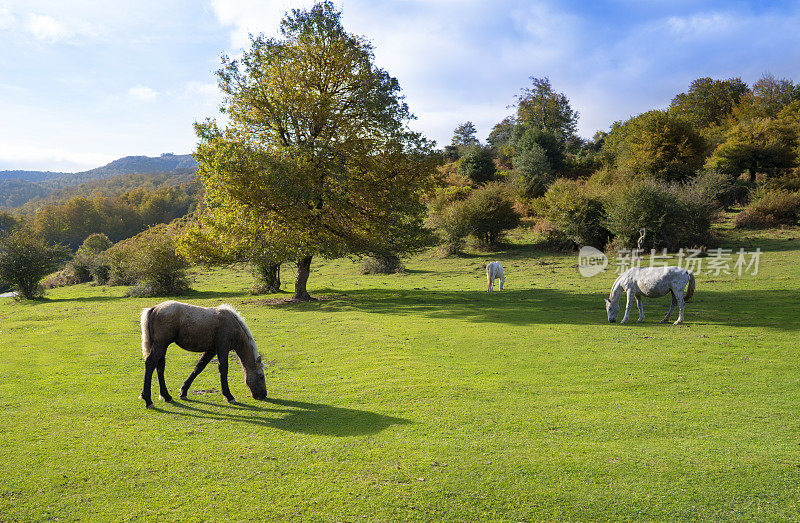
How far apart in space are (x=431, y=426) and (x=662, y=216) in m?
32.1

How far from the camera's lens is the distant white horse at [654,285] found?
52.9ft

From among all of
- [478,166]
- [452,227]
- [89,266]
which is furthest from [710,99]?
[89,266]

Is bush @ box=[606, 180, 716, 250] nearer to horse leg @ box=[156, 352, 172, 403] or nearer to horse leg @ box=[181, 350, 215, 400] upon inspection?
horse leg @ box=[181, 350, 215, 400]

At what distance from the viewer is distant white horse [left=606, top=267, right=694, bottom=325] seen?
16.1 metres

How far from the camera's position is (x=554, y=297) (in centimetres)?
2314

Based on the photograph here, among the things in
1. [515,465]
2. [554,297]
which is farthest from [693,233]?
[515,465]

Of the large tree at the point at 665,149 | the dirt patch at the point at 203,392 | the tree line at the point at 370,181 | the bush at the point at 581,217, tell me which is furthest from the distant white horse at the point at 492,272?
the large tree at the point at 665,149

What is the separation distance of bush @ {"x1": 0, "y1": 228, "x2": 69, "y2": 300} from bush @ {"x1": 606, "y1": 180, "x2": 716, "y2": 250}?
43788mm

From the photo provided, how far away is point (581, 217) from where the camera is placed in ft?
123

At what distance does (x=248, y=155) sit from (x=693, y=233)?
32160 mm

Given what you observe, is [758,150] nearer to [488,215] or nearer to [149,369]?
[488,215]

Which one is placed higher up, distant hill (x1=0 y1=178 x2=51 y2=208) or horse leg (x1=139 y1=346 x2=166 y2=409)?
distant hill (x1=0 y1=178 x2=51 y2=208)

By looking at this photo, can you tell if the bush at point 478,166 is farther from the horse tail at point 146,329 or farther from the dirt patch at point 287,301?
the horse tail at point 146,329

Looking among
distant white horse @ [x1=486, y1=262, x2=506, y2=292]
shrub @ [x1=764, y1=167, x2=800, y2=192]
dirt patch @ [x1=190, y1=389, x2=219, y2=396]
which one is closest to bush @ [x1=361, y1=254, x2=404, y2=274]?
distant white horse @ [x1=486, y1=262, x2=506, y2=292]
